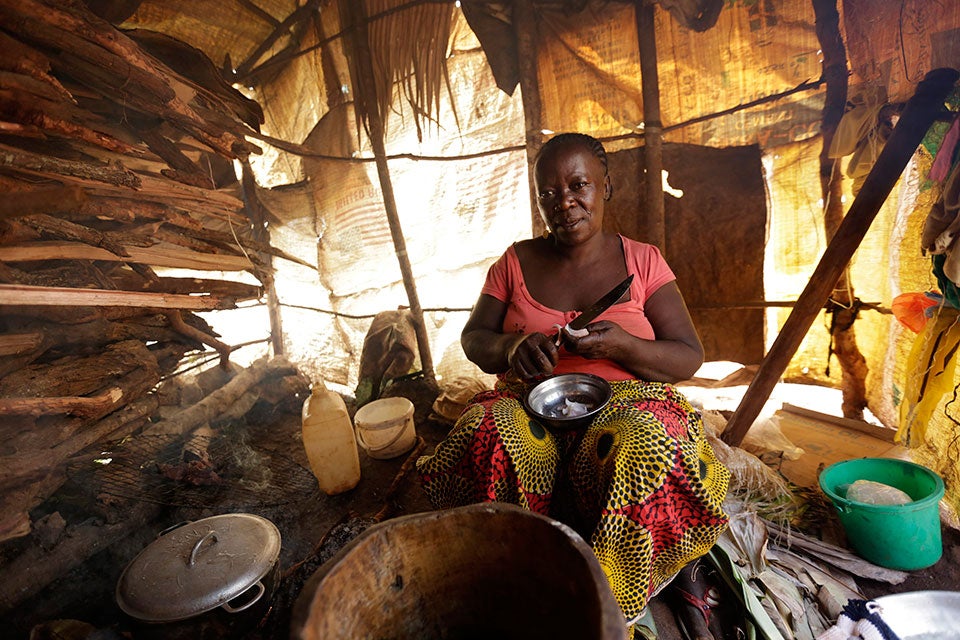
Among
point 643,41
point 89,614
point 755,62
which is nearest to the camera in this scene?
point 89,614

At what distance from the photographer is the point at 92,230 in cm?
270

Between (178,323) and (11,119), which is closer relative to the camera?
(11,119)

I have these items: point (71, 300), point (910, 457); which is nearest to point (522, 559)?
point (71, 300)

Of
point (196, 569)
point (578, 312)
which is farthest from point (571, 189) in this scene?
point (196, 569)

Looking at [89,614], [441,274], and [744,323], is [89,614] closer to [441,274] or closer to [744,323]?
[441,274]

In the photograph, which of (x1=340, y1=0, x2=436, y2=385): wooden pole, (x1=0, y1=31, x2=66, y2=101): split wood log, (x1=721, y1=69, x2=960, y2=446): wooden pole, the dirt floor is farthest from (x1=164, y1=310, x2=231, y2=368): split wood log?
(x1=721, y1=69, x2=960, y2=446): wooden pole

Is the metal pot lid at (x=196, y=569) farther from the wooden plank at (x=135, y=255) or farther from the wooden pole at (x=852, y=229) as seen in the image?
the wooden pole at (x=852, y=229)

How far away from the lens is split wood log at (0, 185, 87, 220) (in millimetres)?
975

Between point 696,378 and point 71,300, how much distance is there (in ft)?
14.4

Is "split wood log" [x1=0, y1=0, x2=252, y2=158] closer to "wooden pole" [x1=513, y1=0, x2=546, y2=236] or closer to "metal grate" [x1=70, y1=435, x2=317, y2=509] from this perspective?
"metal grate" [x1=70, y1=435, x2=317, y2=509]

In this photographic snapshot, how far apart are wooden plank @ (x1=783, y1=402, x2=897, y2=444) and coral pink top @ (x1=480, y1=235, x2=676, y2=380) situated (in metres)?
2.06

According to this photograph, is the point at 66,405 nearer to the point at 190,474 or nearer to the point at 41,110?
the point at 190,474

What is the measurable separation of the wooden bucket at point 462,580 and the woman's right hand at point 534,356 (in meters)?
0.91

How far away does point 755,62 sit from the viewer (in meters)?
3.06
